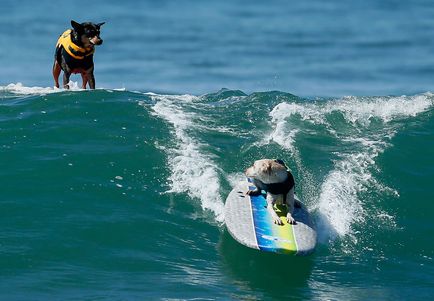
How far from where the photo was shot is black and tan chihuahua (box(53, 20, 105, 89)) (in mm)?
19516

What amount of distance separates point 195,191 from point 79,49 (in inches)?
209

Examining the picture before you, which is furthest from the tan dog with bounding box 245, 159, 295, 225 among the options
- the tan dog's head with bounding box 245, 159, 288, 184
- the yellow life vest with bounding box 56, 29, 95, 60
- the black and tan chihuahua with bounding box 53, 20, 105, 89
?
the yellow life vest with bounding box 56, 29, 95, 60

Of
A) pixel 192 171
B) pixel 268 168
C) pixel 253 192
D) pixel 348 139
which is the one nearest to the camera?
pixel 268 168

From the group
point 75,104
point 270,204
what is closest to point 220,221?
point 270,204

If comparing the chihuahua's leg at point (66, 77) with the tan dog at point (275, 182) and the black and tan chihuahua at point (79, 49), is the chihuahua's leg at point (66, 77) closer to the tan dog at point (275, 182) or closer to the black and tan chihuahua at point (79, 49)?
the black and tan chihuahua at point (79, 49)

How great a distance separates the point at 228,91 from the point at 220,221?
7601mm

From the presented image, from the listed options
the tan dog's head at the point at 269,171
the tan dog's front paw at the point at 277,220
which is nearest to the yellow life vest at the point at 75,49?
the tan dog's head at the point at 269,171

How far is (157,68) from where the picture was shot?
31469 mm

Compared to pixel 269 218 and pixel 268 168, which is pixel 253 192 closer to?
pixel 269 218

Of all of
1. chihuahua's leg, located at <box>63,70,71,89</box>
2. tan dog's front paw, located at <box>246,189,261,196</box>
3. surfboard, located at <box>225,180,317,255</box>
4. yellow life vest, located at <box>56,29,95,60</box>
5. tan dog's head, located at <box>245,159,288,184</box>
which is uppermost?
yellow life vest, located at <box>56,29,95,60</box>

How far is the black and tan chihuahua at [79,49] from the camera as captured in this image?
64.0ft

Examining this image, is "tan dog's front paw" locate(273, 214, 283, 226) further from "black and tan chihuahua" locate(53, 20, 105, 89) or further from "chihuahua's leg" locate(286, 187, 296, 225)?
"black and tan chihuahua" locate(53, 20, 105, 89)

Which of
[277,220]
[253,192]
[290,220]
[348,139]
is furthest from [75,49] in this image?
[290,220]

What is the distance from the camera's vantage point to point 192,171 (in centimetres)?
1656
